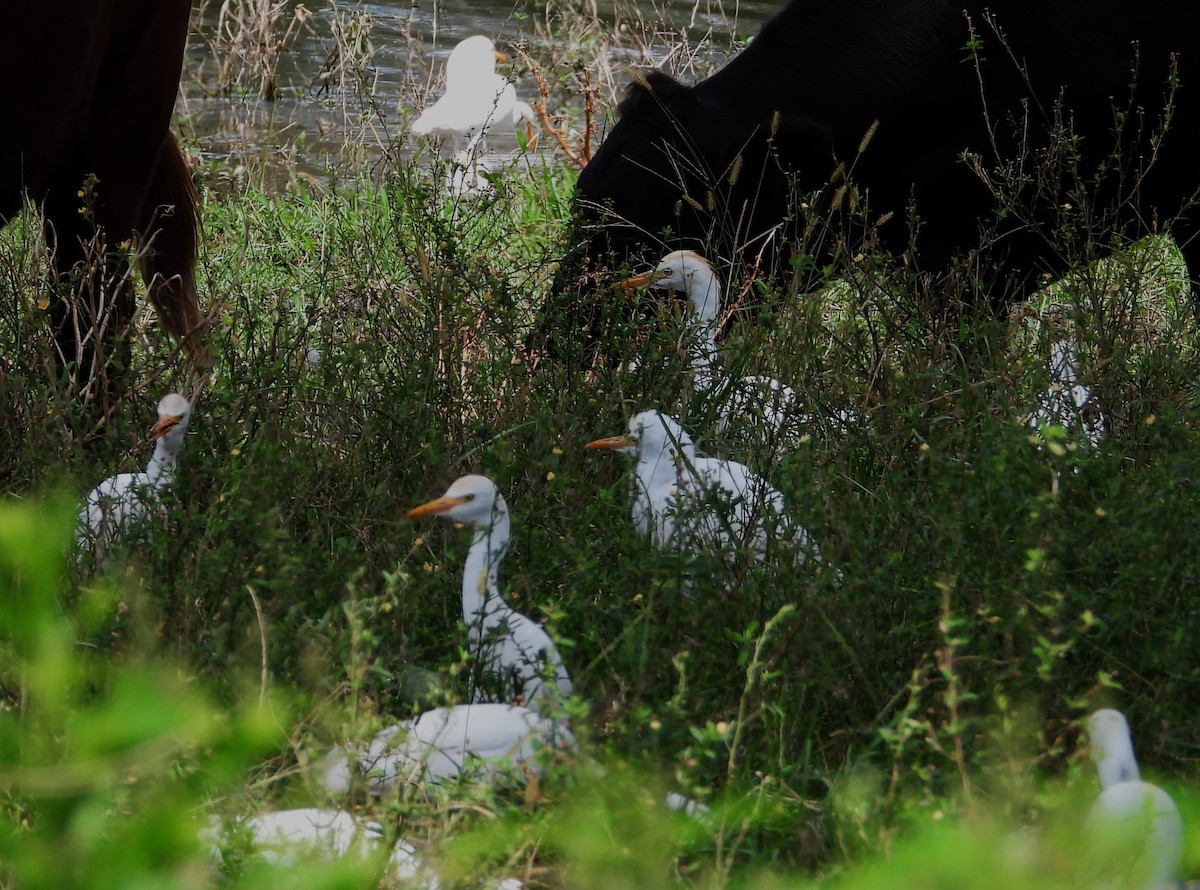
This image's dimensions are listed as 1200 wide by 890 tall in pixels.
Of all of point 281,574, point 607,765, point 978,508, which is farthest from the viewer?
point 978,508

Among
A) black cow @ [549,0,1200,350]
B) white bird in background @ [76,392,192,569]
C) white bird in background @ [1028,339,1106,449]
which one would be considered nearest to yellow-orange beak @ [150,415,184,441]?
white bird in background @ [76,392,192,569]

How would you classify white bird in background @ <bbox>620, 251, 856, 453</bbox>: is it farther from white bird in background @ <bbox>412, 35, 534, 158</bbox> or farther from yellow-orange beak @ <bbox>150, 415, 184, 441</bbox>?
white bird in background @ <bbox>412, 35, 534, 158</bbox>

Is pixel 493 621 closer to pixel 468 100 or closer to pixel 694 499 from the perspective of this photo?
pixel 694 499

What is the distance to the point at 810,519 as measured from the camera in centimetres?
264

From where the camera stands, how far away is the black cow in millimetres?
3975

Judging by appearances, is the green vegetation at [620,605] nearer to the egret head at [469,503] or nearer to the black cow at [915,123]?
the egret head at [469,503]

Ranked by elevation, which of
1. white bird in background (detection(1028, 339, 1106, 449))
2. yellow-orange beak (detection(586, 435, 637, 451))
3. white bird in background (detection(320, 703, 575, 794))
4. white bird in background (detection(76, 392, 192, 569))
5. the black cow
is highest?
the black cow

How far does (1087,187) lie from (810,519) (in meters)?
1.98

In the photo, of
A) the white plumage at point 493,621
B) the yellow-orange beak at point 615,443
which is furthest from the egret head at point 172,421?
the yellow-orange beak at point 615,443

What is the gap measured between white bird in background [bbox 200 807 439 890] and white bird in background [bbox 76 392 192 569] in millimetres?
762

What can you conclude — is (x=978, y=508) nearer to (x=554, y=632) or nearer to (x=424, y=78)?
(x=554, y=632)

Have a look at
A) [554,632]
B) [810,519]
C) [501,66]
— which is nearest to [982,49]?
[810,519]

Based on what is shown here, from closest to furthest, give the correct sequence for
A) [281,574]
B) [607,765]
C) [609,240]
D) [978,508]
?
[607,765]
[281,574]
[978,508]
[609,240]

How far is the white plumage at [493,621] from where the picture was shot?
2.35 meters
